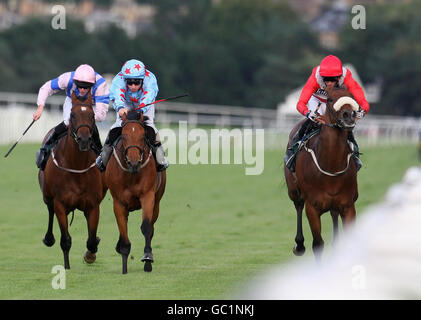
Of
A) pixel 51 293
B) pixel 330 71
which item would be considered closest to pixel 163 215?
pixel 330 71

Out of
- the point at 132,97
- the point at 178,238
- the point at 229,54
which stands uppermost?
the point at 229,54

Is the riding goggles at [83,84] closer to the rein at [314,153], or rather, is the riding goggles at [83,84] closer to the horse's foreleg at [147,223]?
the horse's foreleg at [147,223]

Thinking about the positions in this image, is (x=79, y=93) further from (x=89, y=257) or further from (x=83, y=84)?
(x=89, y=257)

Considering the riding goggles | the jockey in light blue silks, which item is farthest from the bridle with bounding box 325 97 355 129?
the riding goggles

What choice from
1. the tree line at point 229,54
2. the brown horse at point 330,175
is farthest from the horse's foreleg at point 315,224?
the tree line at point 229,54

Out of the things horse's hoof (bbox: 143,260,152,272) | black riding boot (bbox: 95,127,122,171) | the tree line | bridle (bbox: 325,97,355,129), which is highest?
the tree line

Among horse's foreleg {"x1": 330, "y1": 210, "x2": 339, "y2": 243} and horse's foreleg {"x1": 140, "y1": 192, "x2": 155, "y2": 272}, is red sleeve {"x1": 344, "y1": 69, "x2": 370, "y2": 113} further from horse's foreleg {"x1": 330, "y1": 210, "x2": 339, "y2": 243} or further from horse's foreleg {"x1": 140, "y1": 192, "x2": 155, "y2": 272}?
horse's foreleg {"x1": 140, "y1": 192, "x2": 155, "y2": 272}

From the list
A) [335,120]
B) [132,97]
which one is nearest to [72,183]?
[132,97]

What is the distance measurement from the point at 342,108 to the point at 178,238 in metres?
4.59

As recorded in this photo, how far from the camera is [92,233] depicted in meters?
10.1

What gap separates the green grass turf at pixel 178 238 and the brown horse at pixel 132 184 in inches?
11.1

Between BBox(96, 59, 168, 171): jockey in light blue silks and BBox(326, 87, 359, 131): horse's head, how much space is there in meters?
1.53

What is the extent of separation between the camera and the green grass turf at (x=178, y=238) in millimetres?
8445

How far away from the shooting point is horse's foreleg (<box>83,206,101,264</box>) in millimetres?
9953
